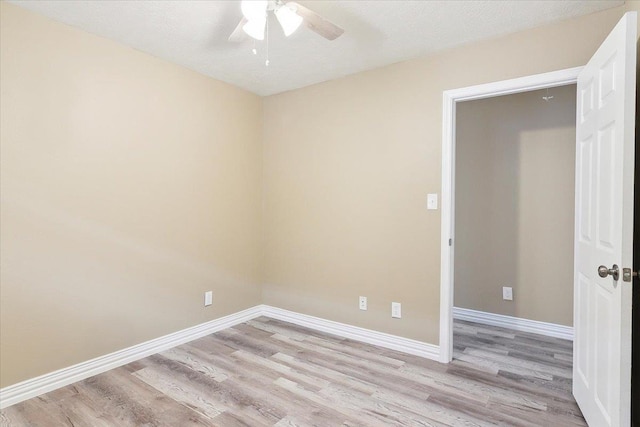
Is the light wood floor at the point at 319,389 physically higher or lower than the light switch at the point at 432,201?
lower

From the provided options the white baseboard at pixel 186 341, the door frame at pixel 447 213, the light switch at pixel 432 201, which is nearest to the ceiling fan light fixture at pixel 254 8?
the door frame at pixel 447 213

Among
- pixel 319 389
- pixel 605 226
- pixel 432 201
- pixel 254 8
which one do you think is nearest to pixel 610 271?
pixel 605 226

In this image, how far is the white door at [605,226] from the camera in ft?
4.75

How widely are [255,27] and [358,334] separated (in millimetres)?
2556

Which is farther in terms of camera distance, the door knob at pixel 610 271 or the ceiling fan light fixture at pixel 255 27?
the ceiling fan light fixture at pixel 255 27

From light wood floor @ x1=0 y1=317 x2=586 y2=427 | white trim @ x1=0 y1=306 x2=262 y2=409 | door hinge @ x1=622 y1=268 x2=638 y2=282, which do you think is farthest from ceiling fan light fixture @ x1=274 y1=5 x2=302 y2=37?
white trim @ x1=0 y1=306 x2=262 y2=409

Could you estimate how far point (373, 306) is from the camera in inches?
119

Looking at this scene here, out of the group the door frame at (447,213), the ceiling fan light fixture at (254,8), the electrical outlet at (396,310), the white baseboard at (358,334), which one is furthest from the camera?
the electrical outlet at (396,310)

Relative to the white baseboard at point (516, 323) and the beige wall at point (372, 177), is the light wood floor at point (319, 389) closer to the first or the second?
the white baseboard at point (516, 323)

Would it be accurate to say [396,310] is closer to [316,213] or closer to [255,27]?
[316,213]

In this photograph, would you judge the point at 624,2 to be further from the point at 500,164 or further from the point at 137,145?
the point at 137,145

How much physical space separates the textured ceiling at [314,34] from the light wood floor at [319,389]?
2.41 meters

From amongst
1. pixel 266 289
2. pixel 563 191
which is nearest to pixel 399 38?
pixel 563 191

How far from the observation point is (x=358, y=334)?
3088 mm
